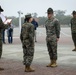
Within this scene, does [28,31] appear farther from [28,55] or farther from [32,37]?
[28,55]

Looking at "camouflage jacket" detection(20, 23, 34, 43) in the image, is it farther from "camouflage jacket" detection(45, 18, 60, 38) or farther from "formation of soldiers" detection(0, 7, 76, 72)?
"camouflage jacket" detection(45, 18, 60, 38)

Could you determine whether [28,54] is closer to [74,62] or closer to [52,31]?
[52,31]

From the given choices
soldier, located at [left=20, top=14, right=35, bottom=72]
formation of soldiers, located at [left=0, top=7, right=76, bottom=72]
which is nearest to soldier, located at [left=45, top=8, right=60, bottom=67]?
formation of soldiers, located at [left=0, top=7, right=76, bottom=72]

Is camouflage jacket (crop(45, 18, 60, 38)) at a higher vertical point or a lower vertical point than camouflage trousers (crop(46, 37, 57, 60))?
higher

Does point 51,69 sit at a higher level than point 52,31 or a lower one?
lower

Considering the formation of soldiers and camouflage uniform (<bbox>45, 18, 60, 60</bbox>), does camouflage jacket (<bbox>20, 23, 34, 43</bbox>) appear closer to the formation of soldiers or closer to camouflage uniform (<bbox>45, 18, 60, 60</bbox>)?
the formation of soldiers

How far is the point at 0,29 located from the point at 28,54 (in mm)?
1333

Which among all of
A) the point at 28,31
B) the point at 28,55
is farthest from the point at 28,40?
the point at 28,55

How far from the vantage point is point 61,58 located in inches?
493

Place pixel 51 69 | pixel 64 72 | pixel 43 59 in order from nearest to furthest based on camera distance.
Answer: pixel 64 72 → pixel 51 69 → pixel 43 59

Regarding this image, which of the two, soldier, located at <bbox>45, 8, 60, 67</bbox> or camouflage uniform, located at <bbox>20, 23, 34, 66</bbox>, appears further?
soldier, located at <bbox>45, 8, 60, 67</bbox>

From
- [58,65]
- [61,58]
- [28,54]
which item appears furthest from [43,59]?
[28,54]

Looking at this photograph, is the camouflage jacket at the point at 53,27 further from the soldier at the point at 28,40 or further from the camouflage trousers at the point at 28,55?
the camouflage trousers at the point at 28,55

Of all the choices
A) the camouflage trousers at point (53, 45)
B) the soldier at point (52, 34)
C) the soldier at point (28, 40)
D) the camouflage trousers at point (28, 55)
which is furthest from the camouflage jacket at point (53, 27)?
the camouflage trousers at point (28, 55)
